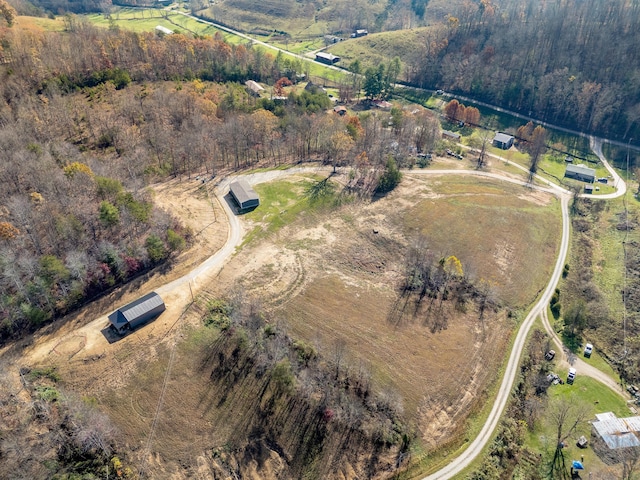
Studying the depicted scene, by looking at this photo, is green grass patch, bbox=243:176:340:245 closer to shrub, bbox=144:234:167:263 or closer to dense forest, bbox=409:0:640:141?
shrub, bbox=144:234:167:263

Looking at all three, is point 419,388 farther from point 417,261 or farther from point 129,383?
point 129,383

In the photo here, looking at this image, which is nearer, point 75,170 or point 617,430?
point 617,430

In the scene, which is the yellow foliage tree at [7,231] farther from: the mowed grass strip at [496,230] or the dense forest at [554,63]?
the dense forest at [554,63]

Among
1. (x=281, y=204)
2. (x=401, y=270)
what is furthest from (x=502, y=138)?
(x=281, y=204)

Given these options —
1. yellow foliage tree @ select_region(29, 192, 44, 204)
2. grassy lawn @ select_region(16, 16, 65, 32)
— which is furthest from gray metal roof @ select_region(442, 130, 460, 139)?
grassy lawn @ select_region(16, 16, 65, 32)

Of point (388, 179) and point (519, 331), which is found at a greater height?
point (388, 179)

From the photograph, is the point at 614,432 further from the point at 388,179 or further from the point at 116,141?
the point at 116,141

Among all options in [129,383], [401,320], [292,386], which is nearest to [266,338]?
[292,386]
